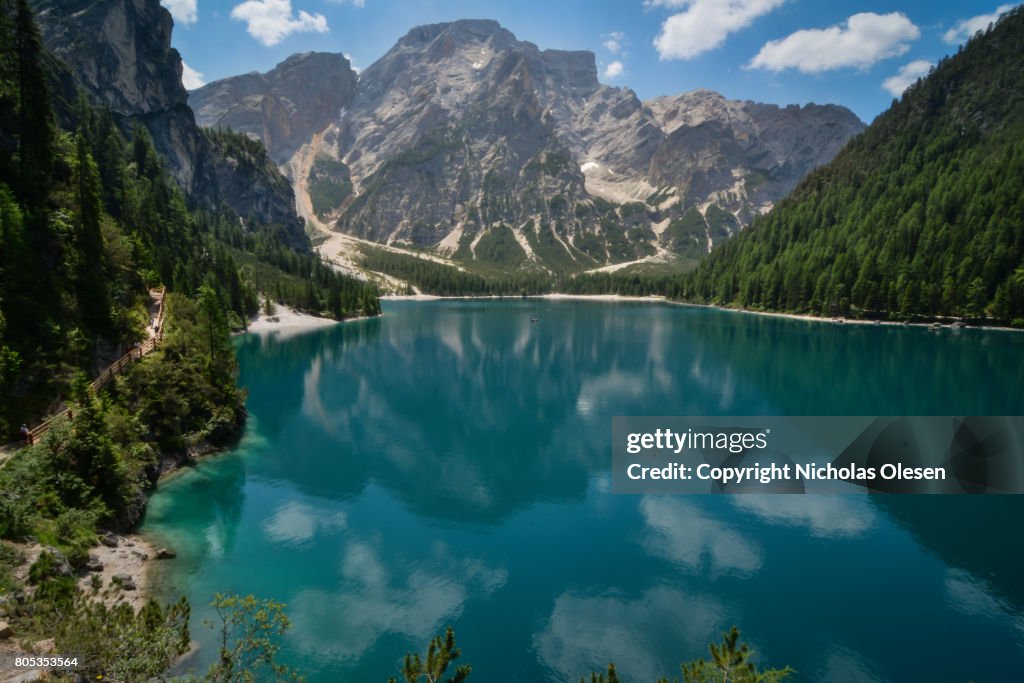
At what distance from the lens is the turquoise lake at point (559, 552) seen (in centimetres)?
2022

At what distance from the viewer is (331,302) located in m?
154

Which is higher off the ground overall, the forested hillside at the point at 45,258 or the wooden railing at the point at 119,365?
the forested hillside at the point at 45,258

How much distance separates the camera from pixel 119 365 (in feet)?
114

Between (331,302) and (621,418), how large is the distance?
12139cm

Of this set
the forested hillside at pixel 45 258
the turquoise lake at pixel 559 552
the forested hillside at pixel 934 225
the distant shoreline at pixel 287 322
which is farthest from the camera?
the distant shoreline at pixel 287 322

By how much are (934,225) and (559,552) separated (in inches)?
6675

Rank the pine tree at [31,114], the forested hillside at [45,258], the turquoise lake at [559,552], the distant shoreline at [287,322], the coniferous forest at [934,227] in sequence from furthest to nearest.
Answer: the distant shoreline at [287,322] → the coniferous forest at [934,227] → the pine tree at [31,114] → the forested hillside at [45,258] → the turquoise lake at [559,552]

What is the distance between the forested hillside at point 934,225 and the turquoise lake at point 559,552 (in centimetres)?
8395

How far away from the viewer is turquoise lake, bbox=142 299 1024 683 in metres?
20.2

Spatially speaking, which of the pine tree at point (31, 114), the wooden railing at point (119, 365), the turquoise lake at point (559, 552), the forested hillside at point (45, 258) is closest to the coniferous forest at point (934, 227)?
the turquoise lake at point (559, 552)

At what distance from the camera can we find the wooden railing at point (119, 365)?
25.2m

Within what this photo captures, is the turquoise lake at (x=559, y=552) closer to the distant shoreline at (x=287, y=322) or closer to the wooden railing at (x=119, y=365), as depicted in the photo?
the wooden railing at (x=119, y=365)

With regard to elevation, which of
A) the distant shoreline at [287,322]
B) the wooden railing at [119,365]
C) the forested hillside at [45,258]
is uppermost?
the forested hillside at [45,258]

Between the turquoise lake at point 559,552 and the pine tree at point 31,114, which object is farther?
the pine tree at point 31,114
